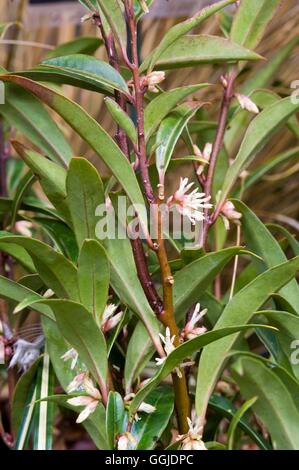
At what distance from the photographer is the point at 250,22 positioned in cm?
84

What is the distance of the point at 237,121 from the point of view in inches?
39.2

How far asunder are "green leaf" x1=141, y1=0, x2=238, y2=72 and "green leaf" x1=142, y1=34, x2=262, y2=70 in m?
0.02

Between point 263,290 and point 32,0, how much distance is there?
1.34 meters

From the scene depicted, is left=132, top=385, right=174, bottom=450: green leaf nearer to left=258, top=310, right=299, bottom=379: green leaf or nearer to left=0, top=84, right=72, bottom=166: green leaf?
left=258, top=310, right=299, bottom=379: green leaf

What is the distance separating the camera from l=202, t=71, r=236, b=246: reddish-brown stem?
0.80m

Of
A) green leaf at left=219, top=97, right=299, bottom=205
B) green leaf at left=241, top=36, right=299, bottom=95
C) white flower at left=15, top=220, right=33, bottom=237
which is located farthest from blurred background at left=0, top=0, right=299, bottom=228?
green leaf at left=219, top=97, right=299, bottom=205

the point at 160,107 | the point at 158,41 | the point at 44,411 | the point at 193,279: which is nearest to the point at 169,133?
the point at 160,107

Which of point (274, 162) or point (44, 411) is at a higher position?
point (274, 162)

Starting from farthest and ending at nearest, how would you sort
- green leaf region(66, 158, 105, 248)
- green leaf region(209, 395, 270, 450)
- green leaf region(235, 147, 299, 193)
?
green leaf region(235, 147, 299, 193), green leaf region(209, 395, 270, 450), green leaf region(66, 158, 105, 248)

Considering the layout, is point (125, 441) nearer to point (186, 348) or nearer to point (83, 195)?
point (186, 348)

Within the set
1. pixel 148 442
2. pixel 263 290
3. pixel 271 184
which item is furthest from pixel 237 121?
pixel 271 184

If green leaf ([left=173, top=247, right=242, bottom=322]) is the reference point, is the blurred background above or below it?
above

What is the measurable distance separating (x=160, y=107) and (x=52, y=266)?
181 millimetres
